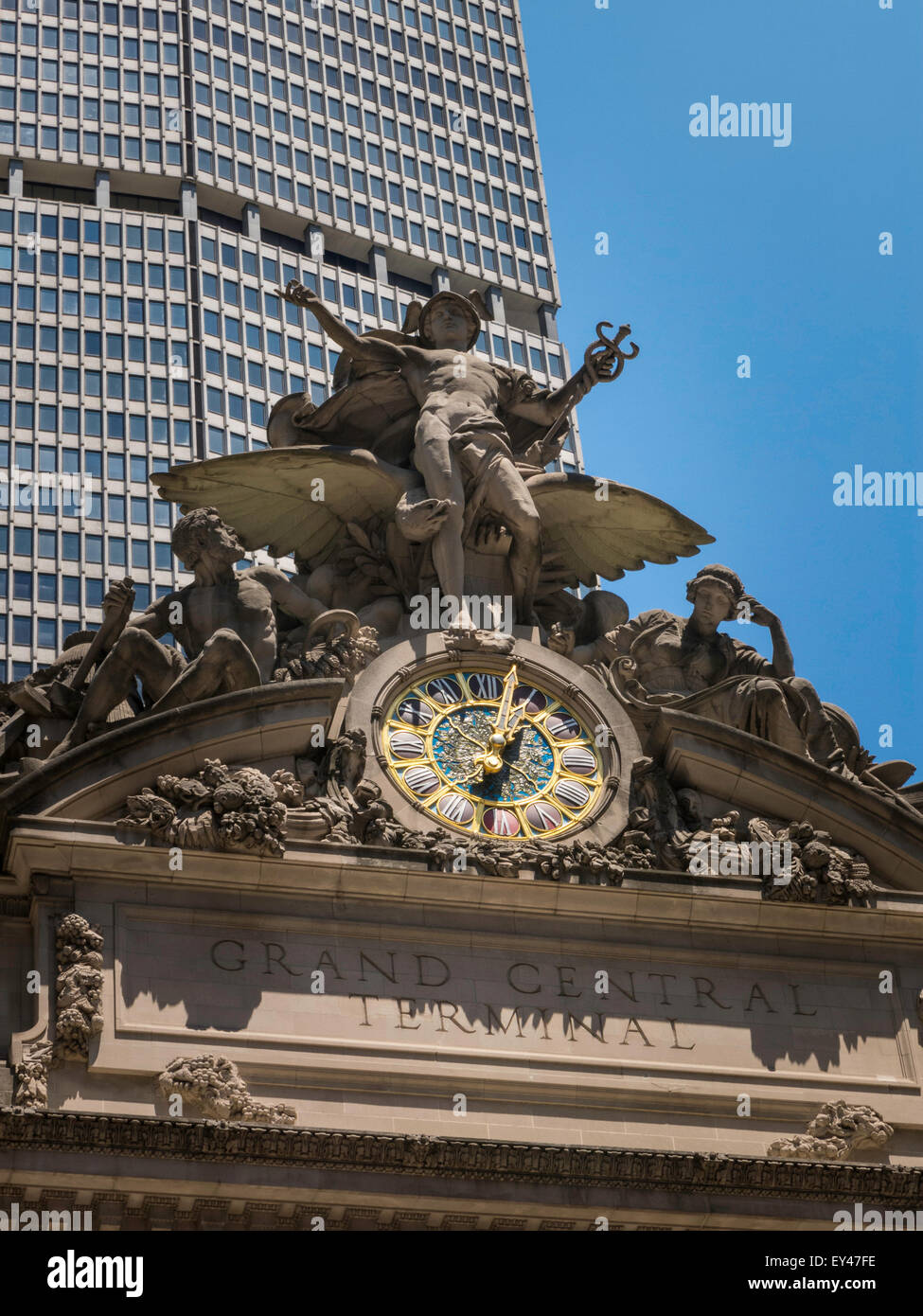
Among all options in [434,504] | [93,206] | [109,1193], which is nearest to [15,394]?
[93,206]

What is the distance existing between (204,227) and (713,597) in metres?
60.3

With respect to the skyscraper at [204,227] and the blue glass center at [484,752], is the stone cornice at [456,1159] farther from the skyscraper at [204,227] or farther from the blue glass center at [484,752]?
the skyscraper at [204,227]

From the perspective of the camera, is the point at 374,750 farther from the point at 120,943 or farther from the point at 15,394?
the point at 15,394

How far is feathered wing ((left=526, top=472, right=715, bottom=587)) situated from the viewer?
3103 centimetres

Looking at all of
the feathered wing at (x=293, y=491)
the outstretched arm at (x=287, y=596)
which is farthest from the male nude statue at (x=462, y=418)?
the outstretched arm at (x=287, y=596)

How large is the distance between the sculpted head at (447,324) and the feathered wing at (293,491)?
2.57 m

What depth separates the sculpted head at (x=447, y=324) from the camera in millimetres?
32188

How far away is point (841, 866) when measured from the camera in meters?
27.4

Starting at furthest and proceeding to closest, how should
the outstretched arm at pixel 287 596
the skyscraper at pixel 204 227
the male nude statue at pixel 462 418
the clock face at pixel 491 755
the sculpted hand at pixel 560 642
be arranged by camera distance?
1. the skyscraper at pixel 204 227
2. the male nude statue at pixel 462 418
3. the sculpted hand at pixel 560 642
4. the outstretched arm at pixel 287 596
5. the clock face at pixel 491 755

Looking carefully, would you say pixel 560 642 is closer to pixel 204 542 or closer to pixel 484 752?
pixel 484 752

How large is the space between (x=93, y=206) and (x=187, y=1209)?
6873 centimetres

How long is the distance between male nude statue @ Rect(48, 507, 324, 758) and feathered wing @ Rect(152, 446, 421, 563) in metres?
1.12

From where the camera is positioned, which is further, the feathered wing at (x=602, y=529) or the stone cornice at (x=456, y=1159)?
the feathered wing at (x=602, y=529)
